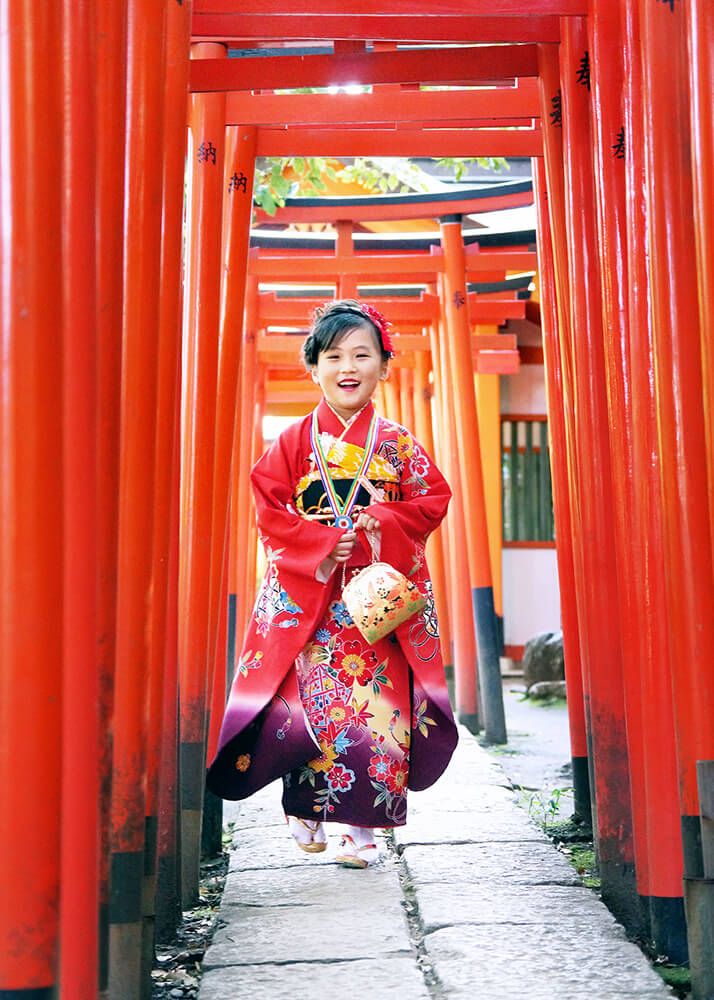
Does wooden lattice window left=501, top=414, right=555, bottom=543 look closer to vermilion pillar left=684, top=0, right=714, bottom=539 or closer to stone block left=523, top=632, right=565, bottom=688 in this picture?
stone block left=523, top=632, right=565, bottom=688

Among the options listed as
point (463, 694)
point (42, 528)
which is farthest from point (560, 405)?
point (463, 694)

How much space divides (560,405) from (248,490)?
5.16m

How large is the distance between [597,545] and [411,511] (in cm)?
80

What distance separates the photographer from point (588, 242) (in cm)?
346

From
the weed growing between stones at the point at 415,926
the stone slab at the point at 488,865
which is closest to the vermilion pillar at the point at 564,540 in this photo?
the stone slab at the point at 488,865

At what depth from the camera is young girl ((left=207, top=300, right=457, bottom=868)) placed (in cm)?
372

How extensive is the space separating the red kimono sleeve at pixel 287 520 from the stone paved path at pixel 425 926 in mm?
979

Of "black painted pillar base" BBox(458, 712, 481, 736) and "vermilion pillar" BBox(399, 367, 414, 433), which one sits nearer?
"black painted pillar base" BBox(458, 712, 481, 736)

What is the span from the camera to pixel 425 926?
2922mm

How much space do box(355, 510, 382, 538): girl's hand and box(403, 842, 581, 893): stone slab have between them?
1067mm

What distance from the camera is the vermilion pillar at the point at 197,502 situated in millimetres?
3697

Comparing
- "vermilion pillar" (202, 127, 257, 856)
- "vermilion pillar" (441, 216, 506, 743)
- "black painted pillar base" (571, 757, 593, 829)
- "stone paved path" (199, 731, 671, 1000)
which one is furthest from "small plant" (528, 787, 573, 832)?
"vermilion pillar" (441, 216, 506, 743)

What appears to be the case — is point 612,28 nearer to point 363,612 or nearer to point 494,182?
point 363,612

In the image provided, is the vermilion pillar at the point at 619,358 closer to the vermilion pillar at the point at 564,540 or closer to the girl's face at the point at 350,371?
the girl's face at the point at 350,371
